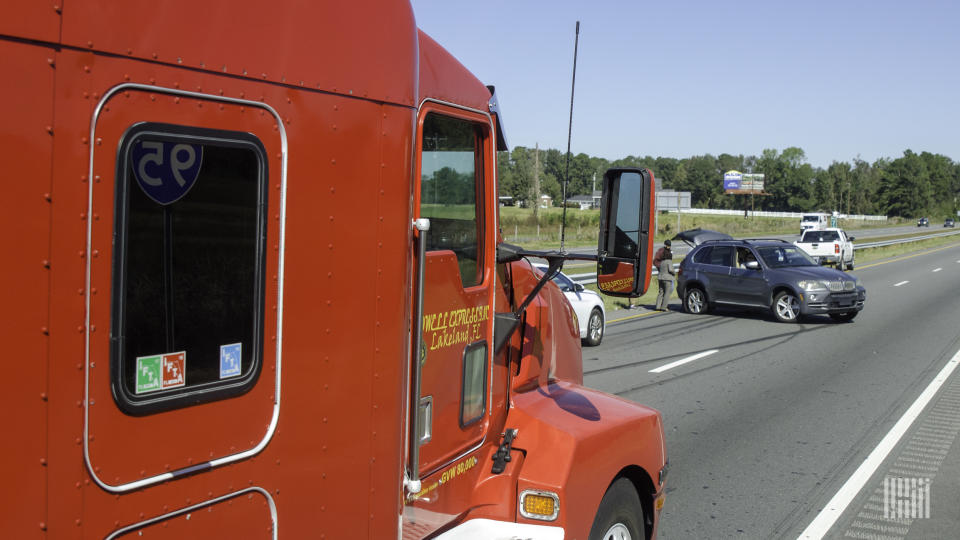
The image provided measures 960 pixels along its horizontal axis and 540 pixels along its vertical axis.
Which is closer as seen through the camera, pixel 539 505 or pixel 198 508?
pixel 198 508

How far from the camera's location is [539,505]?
3734 millimetres

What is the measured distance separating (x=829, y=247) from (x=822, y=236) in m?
0.86

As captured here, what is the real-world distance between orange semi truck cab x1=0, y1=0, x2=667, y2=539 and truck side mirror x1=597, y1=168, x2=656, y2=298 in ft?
0.04

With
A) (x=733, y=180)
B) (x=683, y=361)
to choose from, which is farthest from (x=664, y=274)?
(x=733, y=180)

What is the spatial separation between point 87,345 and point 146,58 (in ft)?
2.37

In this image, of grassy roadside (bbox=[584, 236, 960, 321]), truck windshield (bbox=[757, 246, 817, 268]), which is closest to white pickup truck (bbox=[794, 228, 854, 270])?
grassy roadside (bbox=[584, 236, 960, 321])

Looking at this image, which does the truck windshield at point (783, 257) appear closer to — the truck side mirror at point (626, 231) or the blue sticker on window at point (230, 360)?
the truck side mirror at point (626, 231)

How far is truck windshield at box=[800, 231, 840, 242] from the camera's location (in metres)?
35.7

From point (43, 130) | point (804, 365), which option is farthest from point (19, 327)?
point (804, 365)

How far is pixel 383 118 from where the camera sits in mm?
2840

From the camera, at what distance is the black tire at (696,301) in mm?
20188

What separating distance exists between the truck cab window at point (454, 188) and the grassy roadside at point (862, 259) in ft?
16.4

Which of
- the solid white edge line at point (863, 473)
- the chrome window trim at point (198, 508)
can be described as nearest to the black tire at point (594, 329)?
the solid white edge line at point (863, 473)

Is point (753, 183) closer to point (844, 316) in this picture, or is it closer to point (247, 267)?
point (844, 316)
